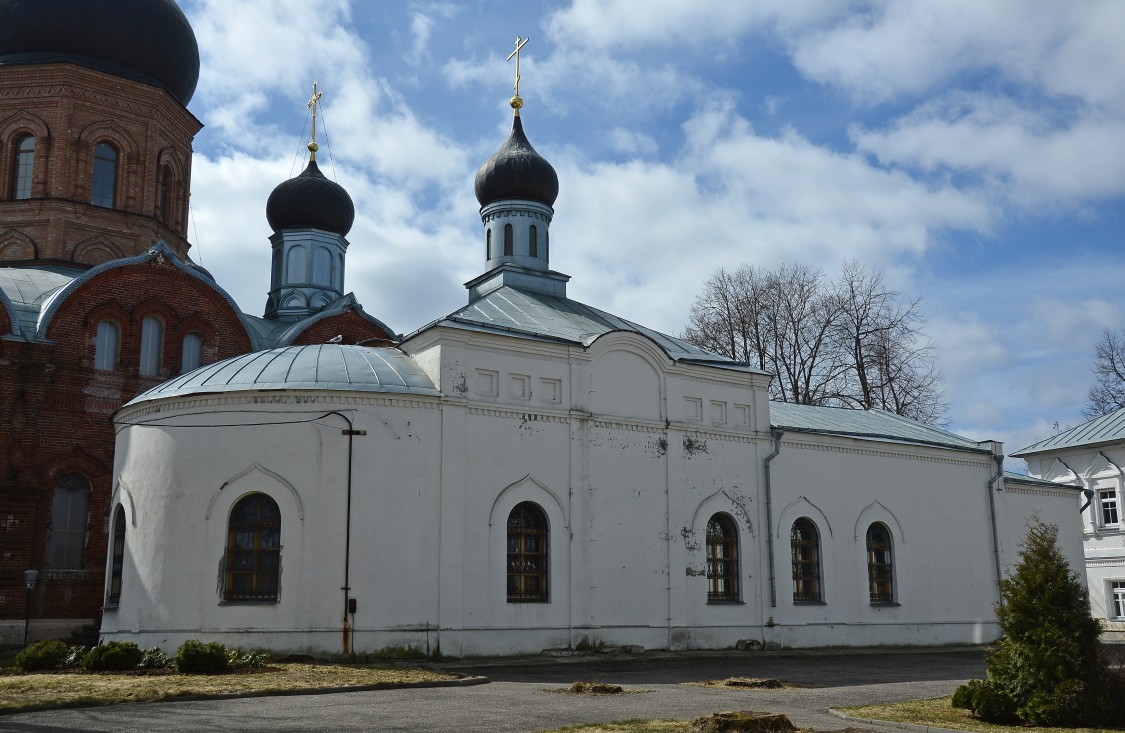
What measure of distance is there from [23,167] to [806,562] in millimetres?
17452

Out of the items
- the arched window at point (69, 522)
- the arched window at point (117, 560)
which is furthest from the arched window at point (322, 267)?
the arched window at point (117, 560)

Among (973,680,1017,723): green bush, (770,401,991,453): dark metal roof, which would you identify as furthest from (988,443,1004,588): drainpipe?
(973,680,1017,723): green bush

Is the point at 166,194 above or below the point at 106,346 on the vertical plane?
above

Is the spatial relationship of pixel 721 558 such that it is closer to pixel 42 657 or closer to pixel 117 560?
pixel 117 560

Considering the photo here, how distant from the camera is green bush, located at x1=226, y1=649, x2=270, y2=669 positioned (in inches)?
501

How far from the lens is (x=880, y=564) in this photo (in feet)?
66.2

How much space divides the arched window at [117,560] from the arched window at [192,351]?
4.29 meters

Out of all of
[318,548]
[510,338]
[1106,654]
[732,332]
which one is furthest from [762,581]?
[732,332]

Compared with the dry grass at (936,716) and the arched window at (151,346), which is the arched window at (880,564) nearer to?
the dry grass at (936,716)

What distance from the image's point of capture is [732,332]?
2994cm

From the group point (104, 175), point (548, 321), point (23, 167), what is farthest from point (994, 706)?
point (23, 167)

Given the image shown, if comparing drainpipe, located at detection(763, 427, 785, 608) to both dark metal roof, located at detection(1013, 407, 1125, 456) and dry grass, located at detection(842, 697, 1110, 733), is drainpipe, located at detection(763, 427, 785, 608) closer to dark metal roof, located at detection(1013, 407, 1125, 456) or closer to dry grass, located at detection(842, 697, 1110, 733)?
dry grass, located at detection(842, 697, 1110, 733)

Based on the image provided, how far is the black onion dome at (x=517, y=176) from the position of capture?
20875 millimetres

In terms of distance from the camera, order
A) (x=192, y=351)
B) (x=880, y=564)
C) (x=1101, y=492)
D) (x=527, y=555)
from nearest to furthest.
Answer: (x=527, y=555) < (x=192, y=351) < (x=880, y=564) < (x=1101, y=492)
